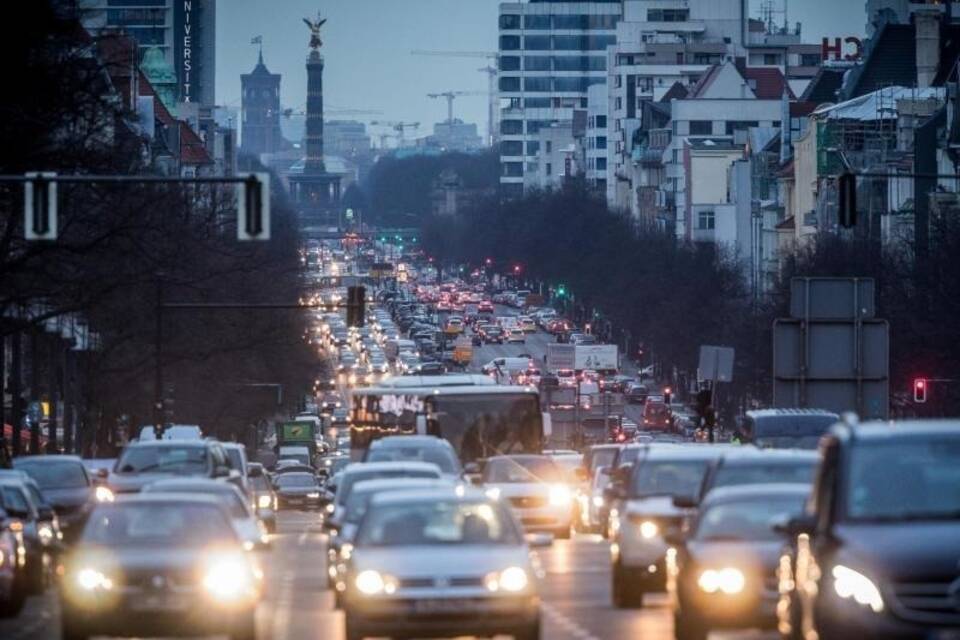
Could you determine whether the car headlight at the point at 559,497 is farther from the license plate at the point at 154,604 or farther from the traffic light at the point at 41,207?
the license plate at the point at 154,604

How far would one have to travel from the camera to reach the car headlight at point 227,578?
26094mm

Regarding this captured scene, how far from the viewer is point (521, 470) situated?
49.4 m

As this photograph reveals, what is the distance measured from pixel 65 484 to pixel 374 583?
2112cm

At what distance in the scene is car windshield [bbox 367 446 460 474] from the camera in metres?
44.2

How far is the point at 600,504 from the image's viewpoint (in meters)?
50.4

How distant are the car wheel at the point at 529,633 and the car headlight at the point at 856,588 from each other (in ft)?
21.9

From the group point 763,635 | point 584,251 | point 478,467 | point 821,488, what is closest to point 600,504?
point 478,467

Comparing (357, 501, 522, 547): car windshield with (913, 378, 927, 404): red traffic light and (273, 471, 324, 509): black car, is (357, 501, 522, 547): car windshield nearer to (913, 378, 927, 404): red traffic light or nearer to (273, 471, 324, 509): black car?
(913, 378, 927, 404): red traffic light

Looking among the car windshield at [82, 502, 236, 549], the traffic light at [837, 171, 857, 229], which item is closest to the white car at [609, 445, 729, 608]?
the car windshield at [82, 502, 236, 549]

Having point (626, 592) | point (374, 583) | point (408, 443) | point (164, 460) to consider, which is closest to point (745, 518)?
point (374, 583)

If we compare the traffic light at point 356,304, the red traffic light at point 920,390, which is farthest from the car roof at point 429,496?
the red traffic light at point 920,390

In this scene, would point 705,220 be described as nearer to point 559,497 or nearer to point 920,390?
point 920,390

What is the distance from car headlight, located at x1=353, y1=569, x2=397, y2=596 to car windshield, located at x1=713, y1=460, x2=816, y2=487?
13.4 feet

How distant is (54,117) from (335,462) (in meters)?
18.7
